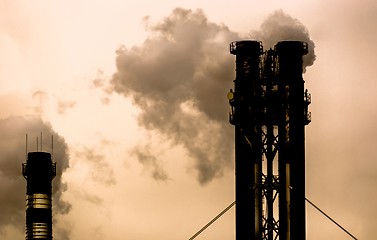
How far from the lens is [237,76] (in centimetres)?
7788

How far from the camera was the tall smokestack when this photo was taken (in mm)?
90000

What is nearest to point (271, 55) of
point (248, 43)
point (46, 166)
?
point (248, 43)

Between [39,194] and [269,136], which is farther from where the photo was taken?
[39,194]

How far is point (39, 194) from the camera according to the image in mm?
90688

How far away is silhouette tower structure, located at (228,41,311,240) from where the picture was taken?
75750mm

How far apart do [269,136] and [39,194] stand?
21099 mm

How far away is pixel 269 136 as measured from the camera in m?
76.8

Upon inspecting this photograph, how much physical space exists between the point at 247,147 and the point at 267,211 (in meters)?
3.98

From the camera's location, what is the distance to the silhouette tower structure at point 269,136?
75.8m

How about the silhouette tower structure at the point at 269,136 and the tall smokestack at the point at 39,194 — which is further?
the tall smokestack at the point at 39,194

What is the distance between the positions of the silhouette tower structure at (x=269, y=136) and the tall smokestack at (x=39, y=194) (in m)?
19.0

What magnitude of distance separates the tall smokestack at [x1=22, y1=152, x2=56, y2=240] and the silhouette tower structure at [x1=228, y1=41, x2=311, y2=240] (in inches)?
746

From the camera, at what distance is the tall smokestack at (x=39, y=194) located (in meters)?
90.0

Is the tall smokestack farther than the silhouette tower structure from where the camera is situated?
Yes
